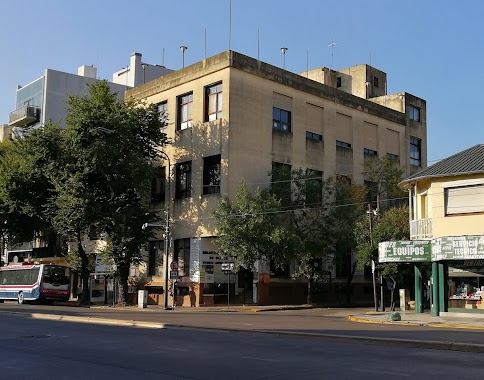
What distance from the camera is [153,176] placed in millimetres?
43875

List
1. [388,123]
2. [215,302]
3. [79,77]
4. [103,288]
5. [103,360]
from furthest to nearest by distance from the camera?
[79,77]
[388,123]
[103,288]
[215,302]
[103,360]

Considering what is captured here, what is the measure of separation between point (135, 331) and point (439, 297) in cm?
1681

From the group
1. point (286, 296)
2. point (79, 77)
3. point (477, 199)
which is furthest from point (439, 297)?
point (79, 77)

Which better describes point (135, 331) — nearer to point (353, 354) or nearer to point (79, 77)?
point (353, 354)

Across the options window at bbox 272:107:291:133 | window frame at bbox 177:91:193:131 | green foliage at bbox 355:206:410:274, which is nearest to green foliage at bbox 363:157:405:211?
green foliage at bbox 355:206:410:274

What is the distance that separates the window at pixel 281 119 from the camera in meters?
46.9

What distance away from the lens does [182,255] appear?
150 ft

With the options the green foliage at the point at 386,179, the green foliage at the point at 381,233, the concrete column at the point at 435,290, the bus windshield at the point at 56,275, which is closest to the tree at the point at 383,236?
the green foliage at the point at 381,233

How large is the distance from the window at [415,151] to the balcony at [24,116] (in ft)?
136

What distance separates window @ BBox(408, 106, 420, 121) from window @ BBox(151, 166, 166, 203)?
2804 centimetres

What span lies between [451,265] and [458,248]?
6.71 feet

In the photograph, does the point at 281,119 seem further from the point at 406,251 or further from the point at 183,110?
the point at 406,251

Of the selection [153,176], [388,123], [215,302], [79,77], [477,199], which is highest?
[79,77]

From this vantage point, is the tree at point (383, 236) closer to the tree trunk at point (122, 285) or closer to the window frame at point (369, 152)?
the window frame at point (369, 152)
